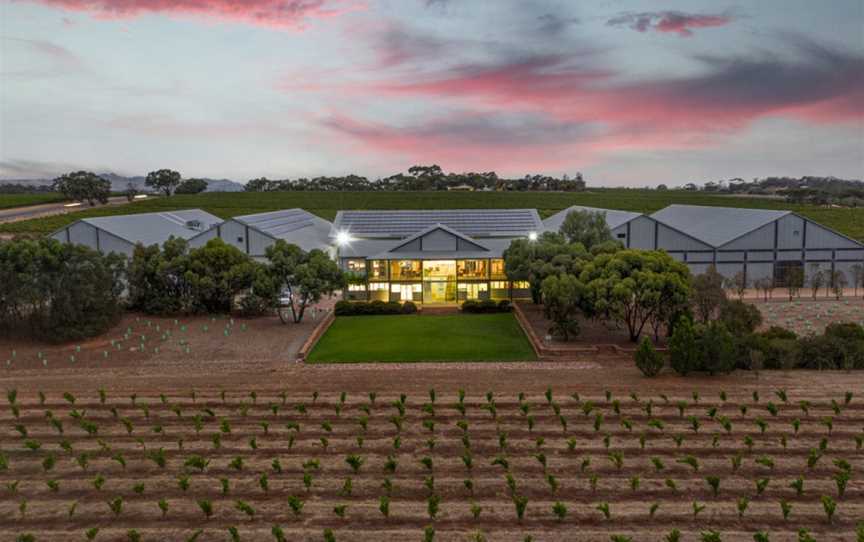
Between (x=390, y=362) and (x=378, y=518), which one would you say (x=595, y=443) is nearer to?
(x=378, y=518)

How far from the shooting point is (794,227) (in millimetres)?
41500

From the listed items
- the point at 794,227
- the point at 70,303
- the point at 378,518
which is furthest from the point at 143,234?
the point at 794,227

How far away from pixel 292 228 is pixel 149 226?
1213 cm

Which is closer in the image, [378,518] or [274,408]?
[378,518]

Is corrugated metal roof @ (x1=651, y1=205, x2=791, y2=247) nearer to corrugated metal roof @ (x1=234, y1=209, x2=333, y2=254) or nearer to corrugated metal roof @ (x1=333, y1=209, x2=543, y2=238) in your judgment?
corrugated metal roof @ (x1=333, y1=209, x2=543, y2=238)

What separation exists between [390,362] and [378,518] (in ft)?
41.7

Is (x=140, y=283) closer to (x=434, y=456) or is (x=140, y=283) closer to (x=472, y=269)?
(x=472, y=269)

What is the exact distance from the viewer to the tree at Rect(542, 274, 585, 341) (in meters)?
26.7

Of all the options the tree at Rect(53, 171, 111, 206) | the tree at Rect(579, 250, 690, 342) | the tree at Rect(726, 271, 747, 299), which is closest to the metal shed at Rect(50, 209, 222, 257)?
the tree at Rect(579, 250, 690, 342)

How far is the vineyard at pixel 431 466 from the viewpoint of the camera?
40.3 ft

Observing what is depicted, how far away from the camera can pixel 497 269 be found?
1529 inches

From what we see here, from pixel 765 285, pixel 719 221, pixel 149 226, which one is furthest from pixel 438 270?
pixel 149 226

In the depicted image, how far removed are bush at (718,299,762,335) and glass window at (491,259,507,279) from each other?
1462 cm

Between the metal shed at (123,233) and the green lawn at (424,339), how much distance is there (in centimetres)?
1782
